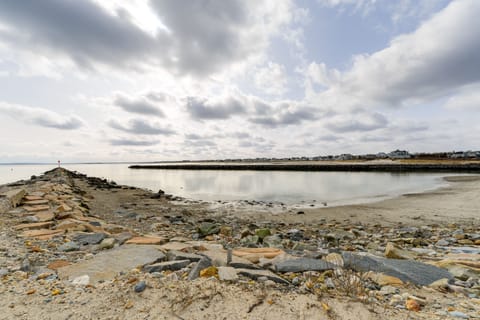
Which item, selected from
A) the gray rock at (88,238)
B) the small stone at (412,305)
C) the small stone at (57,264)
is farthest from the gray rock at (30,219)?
the small stone at (412,305)

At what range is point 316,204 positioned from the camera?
14.5 meters

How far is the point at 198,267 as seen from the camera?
301 centimetres

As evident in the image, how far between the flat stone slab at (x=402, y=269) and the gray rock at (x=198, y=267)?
2.12 m

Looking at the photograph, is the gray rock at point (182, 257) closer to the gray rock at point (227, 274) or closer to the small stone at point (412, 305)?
the gray rock at point (227, 274)

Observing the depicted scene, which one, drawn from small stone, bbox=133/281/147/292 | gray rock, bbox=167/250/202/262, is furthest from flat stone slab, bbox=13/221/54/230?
small stone, bbox=133/281/147/292

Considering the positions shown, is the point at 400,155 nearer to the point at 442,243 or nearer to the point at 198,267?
the point at 442,243

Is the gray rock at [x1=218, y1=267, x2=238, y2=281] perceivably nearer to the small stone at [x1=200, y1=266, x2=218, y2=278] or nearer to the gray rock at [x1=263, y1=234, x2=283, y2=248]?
the small stone at [x1=200, y1=266, x2=218, y2=278]

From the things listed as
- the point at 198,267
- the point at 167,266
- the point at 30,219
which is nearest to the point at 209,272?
the point at 198,267

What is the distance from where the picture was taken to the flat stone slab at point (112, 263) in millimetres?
2934

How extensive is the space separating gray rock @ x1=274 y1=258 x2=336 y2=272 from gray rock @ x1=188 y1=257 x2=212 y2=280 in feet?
3.40

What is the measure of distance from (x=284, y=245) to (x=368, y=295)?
3.26 m

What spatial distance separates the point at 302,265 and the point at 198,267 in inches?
61.1

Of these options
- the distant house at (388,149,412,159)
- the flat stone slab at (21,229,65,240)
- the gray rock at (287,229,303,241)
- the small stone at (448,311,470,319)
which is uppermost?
the distant house at (388,149,412,159)

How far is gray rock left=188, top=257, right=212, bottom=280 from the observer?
2.84 metres
